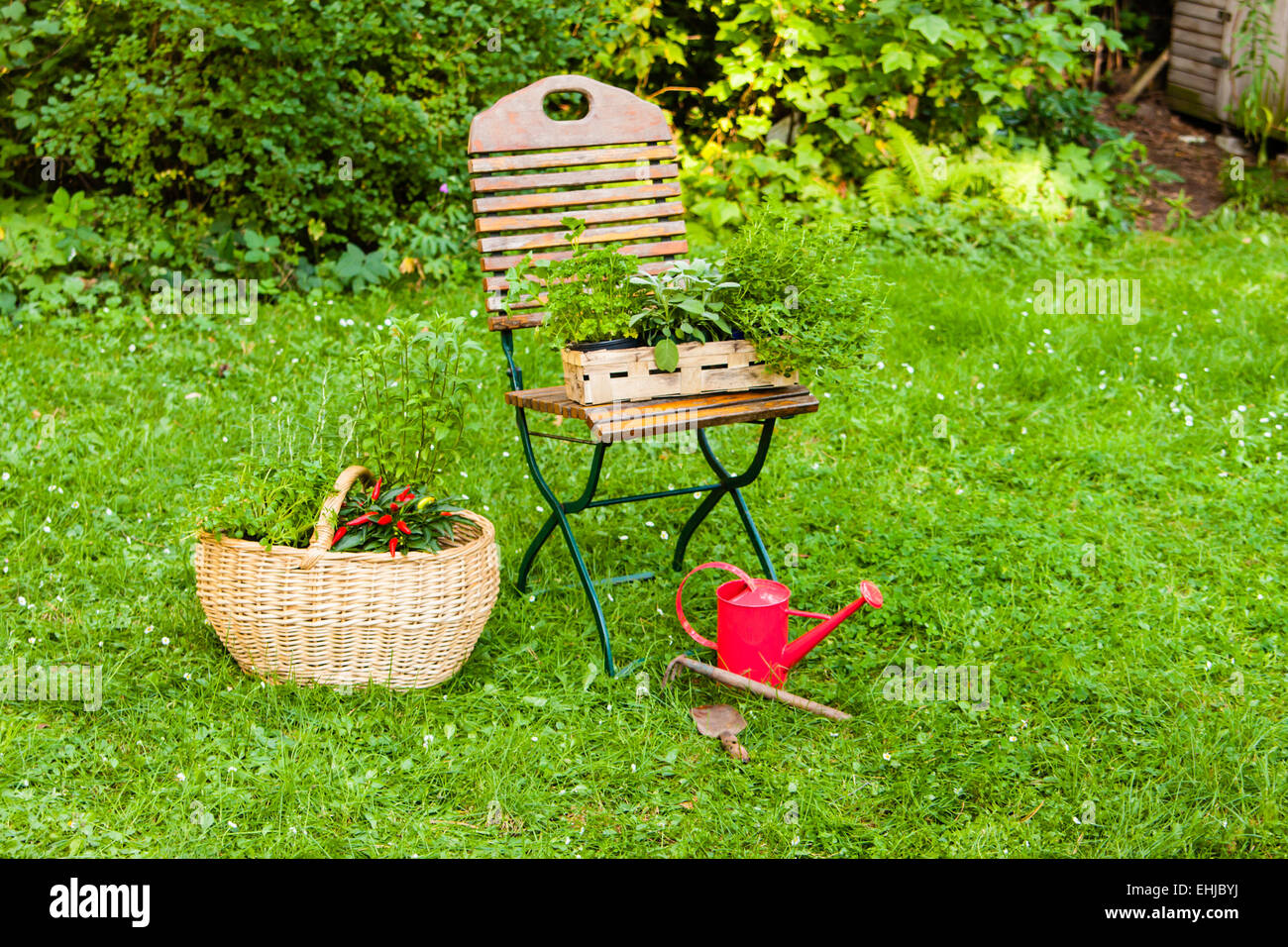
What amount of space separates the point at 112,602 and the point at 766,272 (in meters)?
2.20

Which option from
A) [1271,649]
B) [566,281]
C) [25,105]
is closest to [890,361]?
[1271,649]

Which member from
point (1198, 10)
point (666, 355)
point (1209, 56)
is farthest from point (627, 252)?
point (1198, 10)

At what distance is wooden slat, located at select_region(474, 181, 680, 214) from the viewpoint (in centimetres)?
352

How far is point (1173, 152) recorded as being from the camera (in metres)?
→ 8.94

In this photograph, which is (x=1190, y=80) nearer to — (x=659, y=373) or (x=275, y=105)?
(x=275, y=105)

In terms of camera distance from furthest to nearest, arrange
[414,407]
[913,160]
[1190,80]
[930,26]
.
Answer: [1190,80], [913,160], [930,26], [414,407]

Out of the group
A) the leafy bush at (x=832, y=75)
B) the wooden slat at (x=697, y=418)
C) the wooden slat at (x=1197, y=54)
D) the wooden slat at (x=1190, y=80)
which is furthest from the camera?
the wooden slat at (x=1190, y=80)

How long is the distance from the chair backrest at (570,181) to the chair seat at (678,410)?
514 millimetres

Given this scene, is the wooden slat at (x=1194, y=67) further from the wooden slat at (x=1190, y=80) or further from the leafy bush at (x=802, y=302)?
the leafy bush at (x=802, y=302)

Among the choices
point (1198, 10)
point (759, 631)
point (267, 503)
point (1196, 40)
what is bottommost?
point (759, 631)

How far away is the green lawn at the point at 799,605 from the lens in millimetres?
2711

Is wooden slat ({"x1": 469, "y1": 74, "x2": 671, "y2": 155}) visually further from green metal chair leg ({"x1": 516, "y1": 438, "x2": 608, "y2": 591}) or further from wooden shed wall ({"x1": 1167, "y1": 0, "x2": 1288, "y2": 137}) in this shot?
wooden shed wall ({"x1": 1167, "y1": 0, "x2": 1288, "y2": 137})

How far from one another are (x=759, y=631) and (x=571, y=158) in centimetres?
158

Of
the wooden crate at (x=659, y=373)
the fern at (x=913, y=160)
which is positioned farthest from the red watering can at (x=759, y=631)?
the fern at (x=913, y=160)
